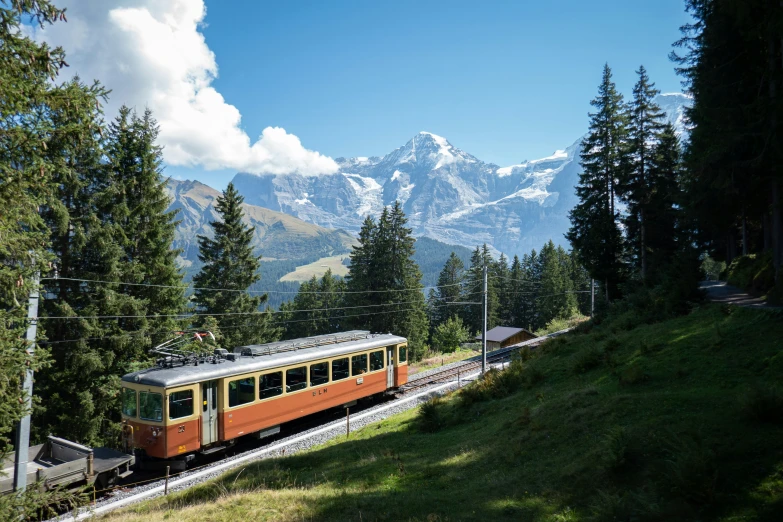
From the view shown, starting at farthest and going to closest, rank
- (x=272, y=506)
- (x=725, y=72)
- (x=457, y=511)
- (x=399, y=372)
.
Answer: (x=399, y=372) → (x=725, y=72) → (x=272, y=506) → (x=457, y=511)

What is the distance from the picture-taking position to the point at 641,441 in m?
8.14

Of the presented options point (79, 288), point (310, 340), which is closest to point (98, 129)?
point (310, 340)

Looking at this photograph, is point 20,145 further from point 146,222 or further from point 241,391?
point 146,222

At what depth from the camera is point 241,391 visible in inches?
625

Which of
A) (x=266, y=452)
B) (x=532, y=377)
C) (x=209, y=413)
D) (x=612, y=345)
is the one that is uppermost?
(x=612, y=345)

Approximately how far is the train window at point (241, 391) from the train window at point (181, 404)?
53.9 inches

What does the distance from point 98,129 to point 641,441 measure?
10392mm

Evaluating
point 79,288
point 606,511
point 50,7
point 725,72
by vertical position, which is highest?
point 725,72

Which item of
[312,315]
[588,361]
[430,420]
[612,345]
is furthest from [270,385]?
[312,315]

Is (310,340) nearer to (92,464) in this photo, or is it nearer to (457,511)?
(92,464)

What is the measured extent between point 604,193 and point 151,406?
28.8m

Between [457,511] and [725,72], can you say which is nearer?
[457,511]

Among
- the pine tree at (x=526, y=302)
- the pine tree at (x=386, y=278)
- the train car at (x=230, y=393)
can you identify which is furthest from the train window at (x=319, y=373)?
the pine tree at (x=526, y=302)

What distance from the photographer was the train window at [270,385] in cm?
1642
